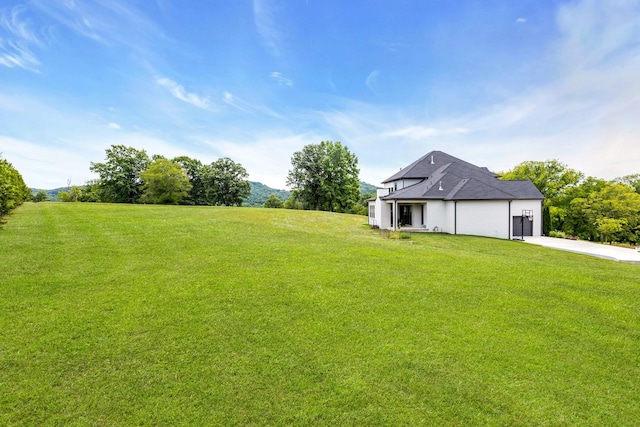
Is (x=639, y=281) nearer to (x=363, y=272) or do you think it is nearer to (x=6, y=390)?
(x=363, y=272)

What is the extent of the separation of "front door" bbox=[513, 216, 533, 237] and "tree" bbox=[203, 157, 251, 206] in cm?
4284

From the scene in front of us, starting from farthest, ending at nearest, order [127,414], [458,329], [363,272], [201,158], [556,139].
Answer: [201,158], [556,139], [363,272], [458,329], [127,414]

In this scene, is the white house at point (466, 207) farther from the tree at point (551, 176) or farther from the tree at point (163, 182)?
the tree at point (163, 182)

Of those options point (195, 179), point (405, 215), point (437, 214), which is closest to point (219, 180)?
point (195, 179)

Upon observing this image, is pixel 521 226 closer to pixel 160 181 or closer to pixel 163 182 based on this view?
pixel 163 182

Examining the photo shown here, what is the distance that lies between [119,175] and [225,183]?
16.0 meters

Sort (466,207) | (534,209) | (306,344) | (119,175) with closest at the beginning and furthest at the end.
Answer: (306,344) < (466,207) < (534,209) < (119,175)

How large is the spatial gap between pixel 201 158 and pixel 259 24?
39459 millimetres

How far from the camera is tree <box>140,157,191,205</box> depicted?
35.3 meters

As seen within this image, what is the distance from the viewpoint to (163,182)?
35.7m

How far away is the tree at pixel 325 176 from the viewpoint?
4500 centimetres

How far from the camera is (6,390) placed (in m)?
2.96

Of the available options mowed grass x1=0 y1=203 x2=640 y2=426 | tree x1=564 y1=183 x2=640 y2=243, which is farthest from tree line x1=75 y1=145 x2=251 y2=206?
A: tree x1=564 y1=183 x2=640 y2=243

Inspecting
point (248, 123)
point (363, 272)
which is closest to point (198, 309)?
point (363, 272)
